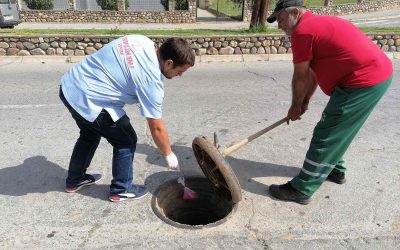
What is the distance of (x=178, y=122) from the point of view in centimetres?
531

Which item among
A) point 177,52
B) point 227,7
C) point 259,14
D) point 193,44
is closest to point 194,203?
point 177,52

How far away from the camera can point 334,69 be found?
9.85 ft

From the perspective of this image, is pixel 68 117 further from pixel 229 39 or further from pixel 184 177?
pixel 229 39

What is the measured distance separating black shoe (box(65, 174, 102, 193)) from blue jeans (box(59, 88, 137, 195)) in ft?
0.13

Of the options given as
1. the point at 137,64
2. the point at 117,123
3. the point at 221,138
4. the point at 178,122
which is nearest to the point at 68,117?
the point at 178,122

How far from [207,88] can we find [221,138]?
236 centimetres

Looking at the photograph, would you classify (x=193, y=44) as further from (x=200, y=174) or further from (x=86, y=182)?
(x=86, y=182)

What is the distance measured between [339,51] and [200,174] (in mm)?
1854

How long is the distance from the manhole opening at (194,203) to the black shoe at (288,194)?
45cm

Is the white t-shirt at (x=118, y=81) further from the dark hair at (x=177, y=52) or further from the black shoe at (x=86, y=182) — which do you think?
the black shoe at (x=86, y=182)

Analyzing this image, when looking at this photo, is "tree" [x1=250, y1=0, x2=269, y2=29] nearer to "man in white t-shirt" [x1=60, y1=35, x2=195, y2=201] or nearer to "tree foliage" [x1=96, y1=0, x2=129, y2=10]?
"man in white t-shirt" [x1=60, y1=35, x2=195, y2=201]

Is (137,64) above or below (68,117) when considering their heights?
above

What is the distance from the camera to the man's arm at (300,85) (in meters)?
3.01

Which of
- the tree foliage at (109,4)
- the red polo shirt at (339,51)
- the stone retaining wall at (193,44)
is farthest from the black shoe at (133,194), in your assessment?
the tree foliage at (109,4)
